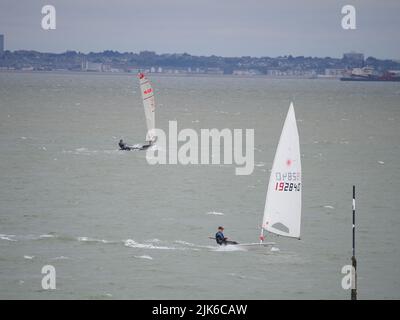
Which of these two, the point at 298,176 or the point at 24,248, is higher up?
the point at 298,176

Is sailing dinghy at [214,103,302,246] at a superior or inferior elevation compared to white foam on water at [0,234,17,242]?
superior

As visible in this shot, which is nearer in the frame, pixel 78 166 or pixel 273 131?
pixel 78 166

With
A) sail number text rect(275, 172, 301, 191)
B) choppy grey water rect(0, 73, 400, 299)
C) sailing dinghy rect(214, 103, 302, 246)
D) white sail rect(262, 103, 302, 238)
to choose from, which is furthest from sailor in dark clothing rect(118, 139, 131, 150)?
sail number text rect(275, 172, 301, 191)

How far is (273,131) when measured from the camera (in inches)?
4953

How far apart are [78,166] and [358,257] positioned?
39292 mm

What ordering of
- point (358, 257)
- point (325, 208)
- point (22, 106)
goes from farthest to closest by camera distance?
point (22, 106)
point (325, 208)
point (358, 257)

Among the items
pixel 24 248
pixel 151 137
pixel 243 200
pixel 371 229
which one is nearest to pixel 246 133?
pixel 151 137

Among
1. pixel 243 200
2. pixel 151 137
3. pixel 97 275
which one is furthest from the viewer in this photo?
pixel 151 137

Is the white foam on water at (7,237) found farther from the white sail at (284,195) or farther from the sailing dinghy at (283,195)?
the white sail at (284,195)

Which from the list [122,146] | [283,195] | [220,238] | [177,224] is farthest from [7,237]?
[122,146]

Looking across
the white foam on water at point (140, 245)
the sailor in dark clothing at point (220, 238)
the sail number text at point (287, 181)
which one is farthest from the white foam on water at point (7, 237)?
the sail number text at point (287, 181)

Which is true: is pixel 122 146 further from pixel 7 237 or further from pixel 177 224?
pixel 7 237

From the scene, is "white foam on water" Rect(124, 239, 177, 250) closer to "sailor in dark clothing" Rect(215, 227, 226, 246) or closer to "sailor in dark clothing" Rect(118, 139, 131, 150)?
"sailor in dark clothing" Rect(215, 227, 226, 246)
